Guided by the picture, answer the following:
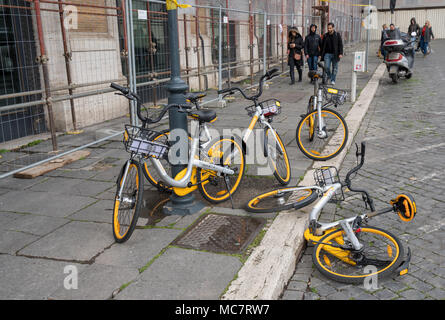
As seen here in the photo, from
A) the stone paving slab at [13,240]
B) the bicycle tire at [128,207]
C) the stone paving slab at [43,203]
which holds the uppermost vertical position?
the bicycle tire at [128,207]

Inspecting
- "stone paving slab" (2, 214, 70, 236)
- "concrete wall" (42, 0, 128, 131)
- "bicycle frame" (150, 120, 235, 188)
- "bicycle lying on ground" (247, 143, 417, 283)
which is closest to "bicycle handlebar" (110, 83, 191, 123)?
"bicycle frame" (150, 120, 235, 188)

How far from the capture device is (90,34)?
8.56 m

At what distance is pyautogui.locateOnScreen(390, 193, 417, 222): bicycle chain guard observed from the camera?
338cm

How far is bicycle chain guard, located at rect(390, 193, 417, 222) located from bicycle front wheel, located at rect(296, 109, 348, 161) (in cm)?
247

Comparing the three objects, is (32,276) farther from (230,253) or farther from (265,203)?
(265,203)

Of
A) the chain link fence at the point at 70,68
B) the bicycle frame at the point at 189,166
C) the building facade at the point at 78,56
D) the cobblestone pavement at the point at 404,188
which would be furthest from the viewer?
the building facade at the point at 78,56

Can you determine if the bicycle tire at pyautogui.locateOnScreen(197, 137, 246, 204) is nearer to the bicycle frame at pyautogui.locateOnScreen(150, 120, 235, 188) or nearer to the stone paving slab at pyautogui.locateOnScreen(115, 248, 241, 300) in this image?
the bicycle frame at pyautogui.locateOnScreen(150, 120, 235, 188)

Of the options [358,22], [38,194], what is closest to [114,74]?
[38,194]

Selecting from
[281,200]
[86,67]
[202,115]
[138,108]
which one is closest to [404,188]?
[281,200]

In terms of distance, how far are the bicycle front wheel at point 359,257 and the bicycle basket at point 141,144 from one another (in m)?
1.47

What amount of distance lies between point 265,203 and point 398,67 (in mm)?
10720

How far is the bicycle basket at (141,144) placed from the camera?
144 inches

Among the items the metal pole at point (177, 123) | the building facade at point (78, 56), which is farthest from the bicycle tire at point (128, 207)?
the building facade at point (78, 56)

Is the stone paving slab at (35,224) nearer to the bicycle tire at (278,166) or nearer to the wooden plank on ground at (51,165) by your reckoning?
the wooden plank on ground at (51,165)
